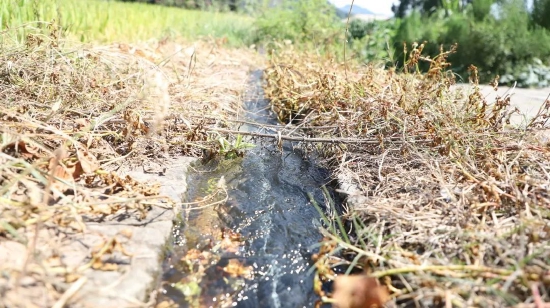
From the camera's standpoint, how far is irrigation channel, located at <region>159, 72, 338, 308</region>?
3.95 ft

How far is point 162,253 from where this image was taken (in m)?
1.27

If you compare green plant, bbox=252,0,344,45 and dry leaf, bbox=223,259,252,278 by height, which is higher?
green plant, bbox=252,0,344,45

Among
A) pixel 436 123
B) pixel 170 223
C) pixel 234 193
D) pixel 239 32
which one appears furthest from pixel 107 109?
pixel 239 32

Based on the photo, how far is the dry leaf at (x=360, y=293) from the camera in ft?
3.35

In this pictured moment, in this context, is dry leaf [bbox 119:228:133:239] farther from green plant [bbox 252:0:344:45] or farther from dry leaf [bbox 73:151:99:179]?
green plant [bbox 252:0:344:45]

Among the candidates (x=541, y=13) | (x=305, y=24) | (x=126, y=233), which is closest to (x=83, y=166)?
(x=126, y=233)

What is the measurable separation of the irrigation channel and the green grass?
1.51 metres

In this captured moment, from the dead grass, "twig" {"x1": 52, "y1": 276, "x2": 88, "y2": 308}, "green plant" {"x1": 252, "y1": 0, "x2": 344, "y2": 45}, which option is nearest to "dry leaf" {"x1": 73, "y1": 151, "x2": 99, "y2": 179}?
the dead grass

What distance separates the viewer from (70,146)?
5.53ft

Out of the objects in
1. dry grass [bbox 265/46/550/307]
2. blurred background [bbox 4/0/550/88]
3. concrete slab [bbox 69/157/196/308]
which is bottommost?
concrete slab [bbox 69/157/196/308]

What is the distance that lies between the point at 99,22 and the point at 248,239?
13.9ft

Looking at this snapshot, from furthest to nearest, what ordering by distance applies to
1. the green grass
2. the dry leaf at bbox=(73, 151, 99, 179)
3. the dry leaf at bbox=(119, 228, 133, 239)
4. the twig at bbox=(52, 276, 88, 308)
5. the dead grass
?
the green grass < the dry leaf at bbox=(73, 151, 99, 179) < the dry leaf at bbox=(119, 228, 133, 239) < the dead grass < the twig at bbox=(52, 276, 88, 308)

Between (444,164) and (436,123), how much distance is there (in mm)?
324

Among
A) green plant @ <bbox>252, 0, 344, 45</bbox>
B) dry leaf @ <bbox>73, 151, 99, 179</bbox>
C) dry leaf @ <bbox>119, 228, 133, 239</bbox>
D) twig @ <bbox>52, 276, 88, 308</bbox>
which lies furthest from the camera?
green plant @ <bbox>252, 0, 344, 45</bbox>
